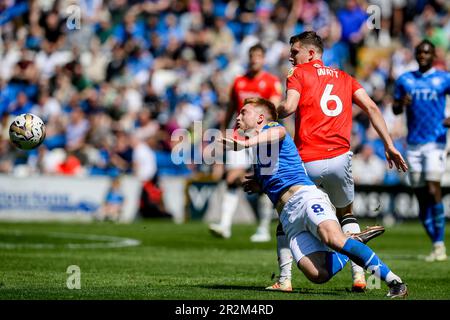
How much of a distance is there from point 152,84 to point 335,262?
1919cm

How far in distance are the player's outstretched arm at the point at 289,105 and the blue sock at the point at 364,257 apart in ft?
4.92

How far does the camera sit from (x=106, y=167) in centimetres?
2533

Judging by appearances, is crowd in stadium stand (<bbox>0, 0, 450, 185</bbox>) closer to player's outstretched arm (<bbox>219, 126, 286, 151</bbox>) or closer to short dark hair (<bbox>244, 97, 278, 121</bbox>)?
short dark hair (<bbox>244, 97, 278, 121</bbox>)

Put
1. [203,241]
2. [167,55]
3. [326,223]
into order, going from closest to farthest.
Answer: [326,223]
[203,241]
[167,55]

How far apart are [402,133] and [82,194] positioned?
8793 millimetres

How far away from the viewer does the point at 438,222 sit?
1502 cm

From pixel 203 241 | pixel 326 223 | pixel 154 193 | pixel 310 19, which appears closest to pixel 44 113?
pixel 154 193

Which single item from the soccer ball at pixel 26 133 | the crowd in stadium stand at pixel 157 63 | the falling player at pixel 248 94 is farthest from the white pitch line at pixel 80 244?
the crowd in stadium stand at pixel 157 63

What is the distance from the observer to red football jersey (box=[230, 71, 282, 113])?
17344 mm

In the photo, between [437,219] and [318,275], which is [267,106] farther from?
[437,219]

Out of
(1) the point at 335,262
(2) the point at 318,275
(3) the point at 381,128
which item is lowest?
(2) the point at 318,275

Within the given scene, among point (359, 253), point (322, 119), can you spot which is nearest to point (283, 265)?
point (359, 253)

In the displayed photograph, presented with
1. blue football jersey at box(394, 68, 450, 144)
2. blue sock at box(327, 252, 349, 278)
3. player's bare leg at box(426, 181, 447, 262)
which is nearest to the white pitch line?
player's bare leg at box(426, 181, 447, 262)
